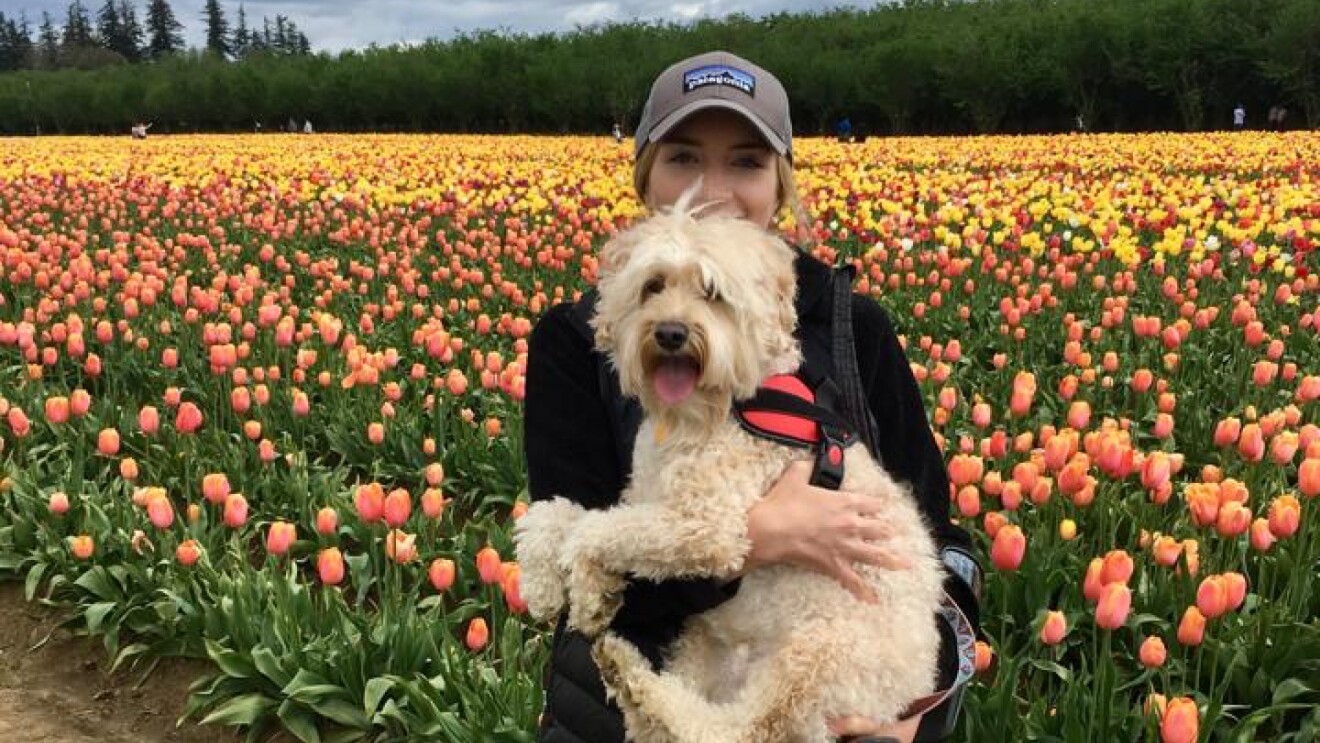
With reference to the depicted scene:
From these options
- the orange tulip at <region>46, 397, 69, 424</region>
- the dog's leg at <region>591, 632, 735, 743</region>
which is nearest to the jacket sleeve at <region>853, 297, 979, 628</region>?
the dog's leg at <region>591, 632, 735, 743</region>

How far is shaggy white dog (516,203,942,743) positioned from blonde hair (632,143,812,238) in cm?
38

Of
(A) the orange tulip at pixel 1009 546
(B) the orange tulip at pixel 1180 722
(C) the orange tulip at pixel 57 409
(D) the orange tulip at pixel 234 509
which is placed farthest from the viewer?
(C) the orange tulip at pixel 57 409

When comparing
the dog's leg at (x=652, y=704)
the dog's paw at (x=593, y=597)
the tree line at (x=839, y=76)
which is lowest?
the dog's leg at (x=652, y=704)

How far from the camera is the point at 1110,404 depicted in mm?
5516

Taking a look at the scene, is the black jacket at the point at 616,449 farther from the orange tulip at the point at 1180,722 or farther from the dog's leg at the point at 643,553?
the orange tulip at the point at 1180,722

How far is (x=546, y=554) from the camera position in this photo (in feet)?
6.78

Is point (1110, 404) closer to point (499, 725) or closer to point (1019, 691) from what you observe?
point (1019, 691)

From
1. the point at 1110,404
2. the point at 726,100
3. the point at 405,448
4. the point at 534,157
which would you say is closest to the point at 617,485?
the point at 726,100

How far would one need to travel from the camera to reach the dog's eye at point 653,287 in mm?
1998

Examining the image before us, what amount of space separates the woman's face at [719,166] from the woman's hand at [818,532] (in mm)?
709

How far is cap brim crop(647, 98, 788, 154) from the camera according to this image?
7.49 feet

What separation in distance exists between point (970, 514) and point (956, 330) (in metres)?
3.79

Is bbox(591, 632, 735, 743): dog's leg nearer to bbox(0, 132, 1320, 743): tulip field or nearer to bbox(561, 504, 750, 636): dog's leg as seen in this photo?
bbox(561, 504, 750, 636): dog's leg

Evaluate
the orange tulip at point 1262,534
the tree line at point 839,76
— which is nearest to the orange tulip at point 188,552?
the orange tulip at point 1262,534
